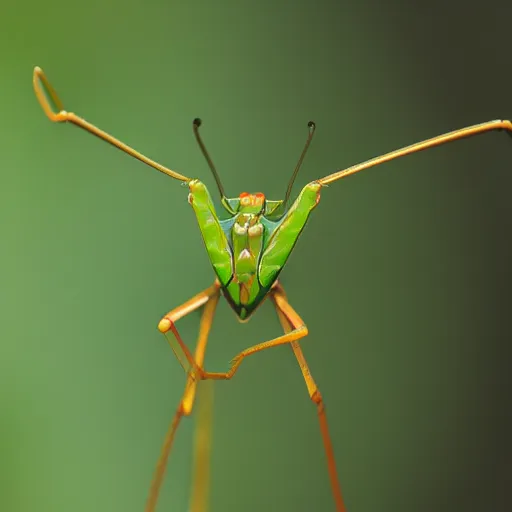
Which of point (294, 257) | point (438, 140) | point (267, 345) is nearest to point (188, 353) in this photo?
point (267, 345)

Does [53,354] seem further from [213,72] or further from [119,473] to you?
[213,72]

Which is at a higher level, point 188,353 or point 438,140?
point 438,140

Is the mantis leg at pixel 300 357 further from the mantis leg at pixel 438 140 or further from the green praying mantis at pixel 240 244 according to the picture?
the mantis leg at pixel 438 140

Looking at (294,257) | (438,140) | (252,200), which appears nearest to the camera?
(438,140)

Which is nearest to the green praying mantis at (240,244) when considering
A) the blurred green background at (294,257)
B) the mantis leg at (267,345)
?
the mantis leg at (267,345)

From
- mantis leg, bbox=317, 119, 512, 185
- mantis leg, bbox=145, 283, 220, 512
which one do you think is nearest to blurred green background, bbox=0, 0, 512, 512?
mantis leg, bbox=145, 283, 220, 512

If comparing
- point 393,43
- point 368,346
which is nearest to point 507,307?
point 368,346

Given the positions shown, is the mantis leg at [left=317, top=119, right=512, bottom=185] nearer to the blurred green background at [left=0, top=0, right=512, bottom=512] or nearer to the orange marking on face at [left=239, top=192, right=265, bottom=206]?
the orange marking on face at [left=239, top=192, right=265, bottom=206]

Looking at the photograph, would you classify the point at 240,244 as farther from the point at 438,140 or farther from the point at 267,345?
the point at 438,140

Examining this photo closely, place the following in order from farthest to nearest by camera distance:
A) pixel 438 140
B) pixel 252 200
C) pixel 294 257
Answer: pixel 294 257 → pixel 252 200 → pixel 438 140
